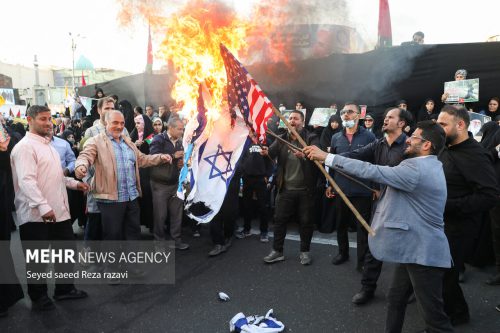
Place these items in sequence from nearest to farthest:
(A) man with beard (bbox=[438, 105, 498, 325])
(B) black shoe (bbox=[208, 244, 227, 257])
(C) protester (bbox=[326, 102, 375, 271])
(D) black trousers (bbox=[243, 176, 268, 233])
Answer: (A) man with beard (bbox=[438, 105, 498, 325]) < (C) protester (bbox=[326, 102, 375, 271]) < (B) black shoe (bbox=[208, 244, 227, 257]) < (D) black trousers (bbox=[243, 176, 268, 233])

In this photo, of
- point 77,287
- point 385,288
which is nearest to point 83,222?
point 77,287

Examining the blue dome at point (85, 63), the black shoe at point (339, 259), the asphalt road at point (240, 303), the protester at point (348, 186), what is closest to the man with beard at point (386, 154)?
the asphalt road at point (240, 303)

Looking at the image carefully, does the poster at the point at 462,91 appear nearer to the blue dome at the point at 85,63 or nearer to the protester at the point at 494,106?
the protester at the point at 494,106

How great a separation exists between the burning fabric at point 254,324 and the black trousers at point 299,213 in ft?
5.53

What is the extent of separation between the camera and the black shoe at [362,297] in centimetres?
409

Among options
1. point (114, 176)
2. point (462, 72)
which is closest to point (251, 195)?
point (114, 176)

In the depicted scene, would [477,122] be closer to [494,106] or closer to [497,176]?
[494,106]

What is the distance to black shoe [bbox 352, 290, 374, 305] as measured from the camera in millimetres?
4090

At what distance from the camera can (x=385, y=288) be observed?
4465 mm

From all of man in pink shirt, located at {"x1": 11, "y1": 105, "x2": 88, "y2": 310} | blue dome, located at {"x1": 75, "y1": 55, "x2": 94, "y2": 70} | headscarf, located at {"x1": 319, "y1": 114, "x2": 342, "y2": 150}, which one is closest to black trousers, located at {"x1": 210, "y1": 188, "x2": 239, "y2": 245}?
man in pink shirt, located at {"x1": 11, "y1": 105, "x2": 88, "y2": 310}

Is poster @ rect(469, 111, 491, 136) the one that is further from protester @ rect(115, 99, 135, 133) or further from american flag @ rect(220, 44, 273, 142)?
protester @ rect(115, 99, 135, 133)

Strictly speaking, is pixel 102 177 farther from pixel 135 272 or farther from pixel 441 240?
pixel 441 240

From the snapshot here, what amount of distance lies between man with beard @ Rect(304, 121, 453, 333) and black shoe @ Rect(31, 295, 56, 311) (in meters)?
3.56

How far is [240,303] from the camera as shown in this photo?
13.7 ft
